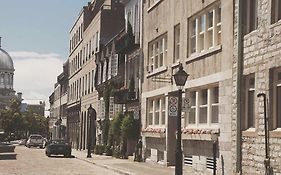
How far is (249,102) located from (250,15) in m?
2.75

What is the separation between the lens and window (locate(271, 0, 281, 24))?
16.9 meters

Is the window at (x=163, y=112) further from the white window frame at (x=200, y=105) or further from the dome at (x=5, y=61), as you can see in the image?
the dome at (x=5, y=61)

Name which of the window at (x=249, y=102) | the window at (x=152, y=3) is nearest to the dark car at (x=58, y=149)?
the window at (x=152, y=3)

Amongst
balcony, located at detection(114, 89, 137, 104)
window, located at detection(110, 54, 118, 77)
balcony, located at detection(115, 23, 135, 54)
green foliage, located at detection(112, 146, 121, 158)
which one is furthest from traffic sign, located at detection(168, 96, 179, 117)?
window, located at detection(110, 54, 118, 77)

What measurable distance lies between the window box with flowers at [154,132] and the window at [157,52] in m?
3.21

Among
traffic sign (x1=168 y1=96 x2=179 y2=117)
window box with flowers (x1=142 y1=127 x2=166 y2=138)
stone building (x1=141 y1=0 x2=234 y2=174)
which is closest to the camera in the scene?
traffic sign (x1=168 y1=96 x2=179 y2=117)

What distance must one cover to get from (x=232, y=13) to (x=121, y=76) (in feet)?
70.4

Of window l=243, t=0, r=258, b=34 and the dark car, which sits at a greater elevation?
window l=243, t=0, r=258, b=34

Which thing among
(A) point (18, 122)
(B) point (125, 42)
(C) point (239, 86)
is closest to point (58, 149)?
(B) point (125, 42)

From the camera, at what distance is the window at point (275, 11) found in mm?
16938

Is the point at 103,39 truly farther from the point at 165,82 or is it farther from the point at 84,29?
the point at 165,82

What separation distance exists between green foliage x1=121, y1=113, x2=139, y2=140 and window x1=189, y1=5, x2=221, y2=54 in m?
10.5

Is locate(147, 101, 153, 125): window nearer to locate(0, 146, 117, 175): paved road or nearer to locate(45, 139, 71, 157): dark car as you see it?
locate(0, 146, 117, 175): paved road

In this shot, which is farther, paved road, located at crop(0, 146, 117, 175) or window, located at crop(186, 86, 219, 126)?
paved road, located at crop(0, 146, 117, 175)
